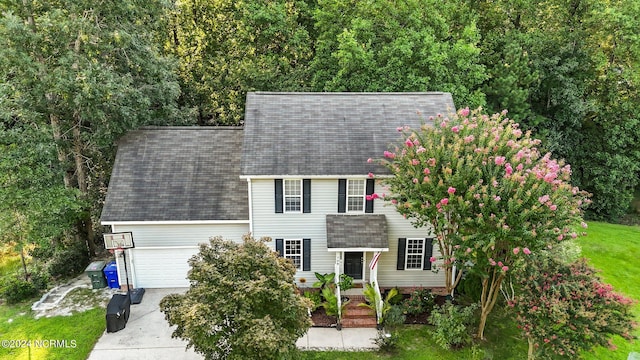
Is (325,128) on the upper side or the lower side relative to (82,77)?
lower

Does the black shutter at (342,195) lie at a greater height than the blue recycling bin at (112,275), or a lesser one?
greater

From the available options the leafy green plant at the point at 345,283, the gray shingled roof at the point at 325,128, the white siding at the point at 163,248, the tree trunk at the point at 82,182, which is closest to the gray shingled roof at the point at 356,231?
the leafy green plant at the point at 345,283

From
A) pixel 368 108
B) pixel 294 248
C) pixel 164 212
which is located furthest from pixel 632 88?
pixel 164 212

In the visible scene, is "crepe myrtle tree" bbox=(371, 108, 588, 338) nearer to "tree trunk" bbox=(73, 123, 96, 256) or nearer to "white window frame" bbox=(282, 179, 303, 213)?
"white window frame" bbox=(282, 179, 303, 213)

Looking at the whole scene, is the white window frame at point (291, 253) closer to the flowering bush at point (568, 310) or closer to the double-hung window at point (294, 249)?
the double-hung window at point (294, 249)

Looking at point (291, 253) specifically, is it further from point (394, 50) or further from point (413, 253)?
point (394, 50)

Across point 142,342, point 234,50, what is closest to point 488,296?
point 142,342
